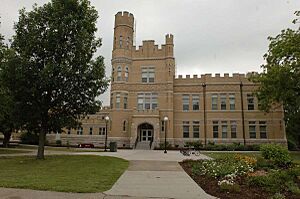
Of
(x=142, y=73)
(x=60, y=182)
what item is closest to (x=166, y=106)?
(x=142, y=73)

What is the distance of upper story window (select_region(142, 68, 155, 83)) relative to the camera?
42.9 meters

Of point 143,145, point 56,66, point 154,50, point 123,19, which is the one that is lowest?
point 143,145

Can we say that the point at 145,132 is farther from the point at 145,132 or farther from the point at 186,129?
the point at 186,129

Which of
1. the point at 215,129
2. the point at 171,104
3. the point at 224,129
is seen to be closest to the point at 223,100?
the point at 224,129

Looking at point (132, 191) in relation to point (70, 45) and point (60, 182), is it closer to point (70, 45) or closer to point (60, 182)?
point (60, 182)

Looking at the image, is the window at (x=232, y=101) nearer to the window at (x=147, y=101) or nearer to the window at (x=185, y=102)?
the window at (x=185, y=102)

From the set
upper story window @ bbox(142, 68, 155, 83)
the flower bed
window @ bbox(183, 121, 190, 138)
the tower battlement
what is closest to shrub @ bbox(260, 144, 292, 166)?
the flower bed

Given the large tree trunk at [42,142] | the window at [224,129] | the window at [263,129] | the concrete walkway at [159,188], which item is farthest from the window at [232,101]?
the concrete walkway at [159,188]

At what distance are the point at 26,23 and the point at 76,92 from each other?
5.64m

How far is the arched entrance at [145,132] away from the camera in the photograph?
4167cm

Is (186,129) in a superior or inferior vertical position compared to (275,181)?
superior

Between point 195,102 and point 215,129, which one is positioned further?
point 195,102

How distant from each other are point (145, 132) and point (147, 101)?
4.77 m

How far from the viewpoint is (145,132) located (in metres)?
42.2
